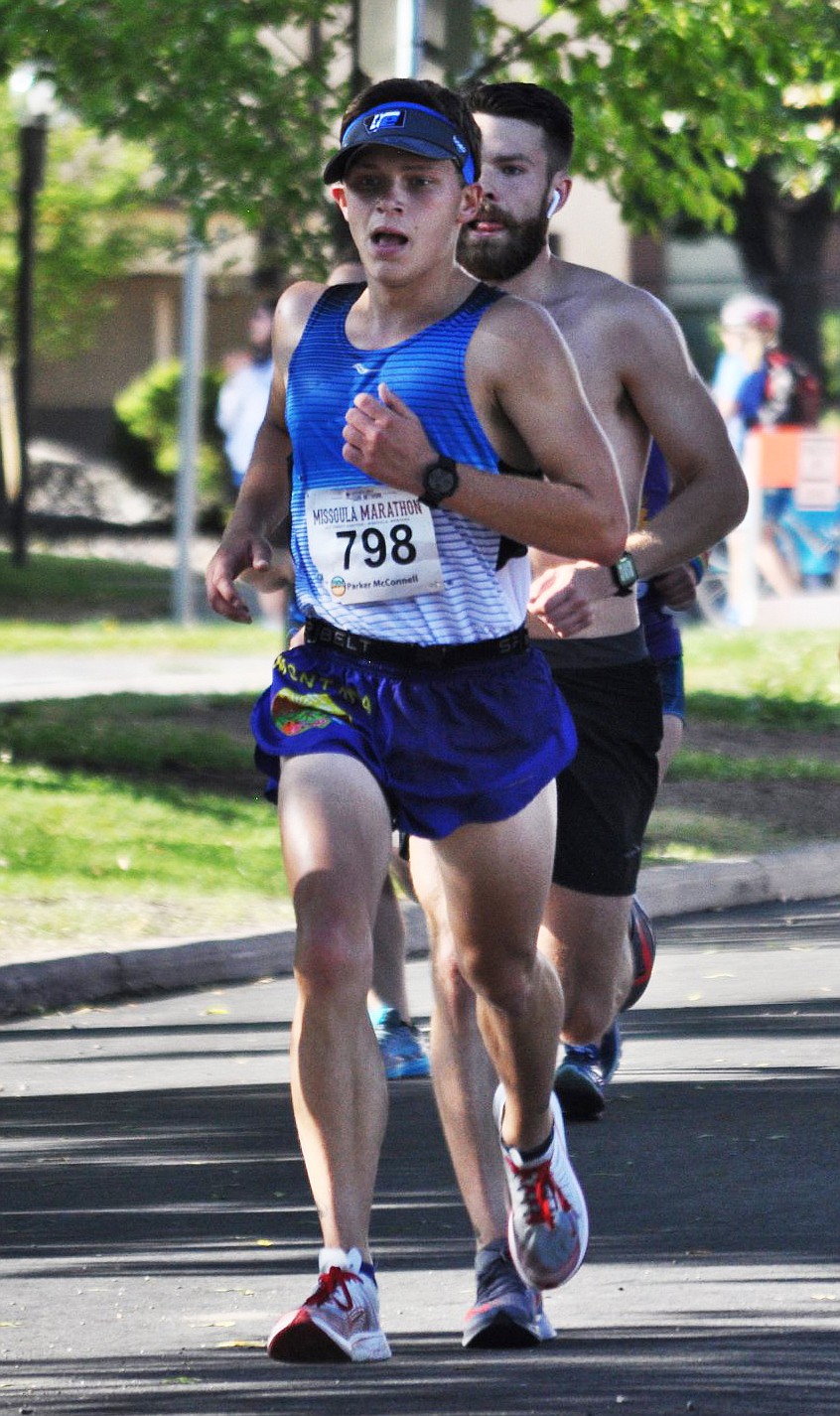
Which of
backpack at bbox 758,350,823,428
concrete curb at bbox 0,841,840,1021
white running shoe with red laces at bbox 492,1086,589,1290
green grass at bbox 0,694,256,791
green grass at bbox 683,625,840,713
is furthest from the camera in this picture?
backpack at bbox 758,350,823,428

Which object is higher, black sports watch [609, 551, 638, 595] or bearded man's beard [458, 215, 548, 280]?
bearded man's beard [458, 215, 548, 280]

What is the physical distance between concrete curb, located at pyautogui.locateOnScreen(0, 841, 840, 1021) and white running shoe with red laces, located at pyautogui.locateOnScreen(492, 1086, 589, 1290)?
3.86 m

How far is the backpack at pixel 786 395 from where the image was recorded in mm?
20625

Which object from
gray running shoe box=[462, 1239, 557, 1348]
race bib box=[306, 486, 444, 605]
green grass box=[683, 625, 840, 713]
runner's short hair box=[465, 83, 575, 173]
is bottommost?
green grass box=[683, 625, 840, 713]

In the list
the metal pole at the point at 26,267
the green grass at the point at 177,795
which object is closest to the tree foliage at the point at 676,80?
the green grass at the point at 177,795

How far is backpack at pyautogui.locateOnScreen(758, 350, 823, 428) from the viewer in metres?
20.6

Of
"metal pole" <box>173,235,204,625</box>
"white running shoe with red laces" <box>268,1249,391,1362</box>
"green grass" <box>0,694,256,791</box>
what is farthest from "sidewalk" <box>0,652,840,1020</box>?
"metal pole" <box>173,235,204,625</box>

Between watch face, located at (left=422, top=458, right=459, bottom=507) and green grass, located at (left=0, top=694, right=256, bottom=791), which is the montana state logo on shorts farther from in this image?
green grass, located at (left=0, top=694, right=256, bottom=791)

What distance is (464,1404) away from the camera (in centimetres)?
430

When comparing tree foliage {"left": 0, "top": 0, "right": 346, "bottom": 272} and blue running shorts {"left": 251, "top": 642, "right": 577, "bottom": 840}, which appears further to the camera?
tree foliage {"left": 0, "top": 0, "right": 346, "bottom": 272}

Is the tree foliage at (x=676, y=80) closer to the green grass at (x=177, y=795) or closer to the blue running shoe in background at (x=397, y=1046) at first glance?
the green grass at (x=177, y=795)

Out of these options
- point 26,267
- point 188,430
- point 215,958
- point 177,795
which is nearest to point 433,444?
point 215,958

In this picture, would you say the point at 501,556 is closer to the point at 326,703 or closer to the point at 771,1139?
the point at 326,703

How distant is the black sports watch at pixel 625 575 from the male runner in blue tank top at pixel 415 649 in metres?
0.71
